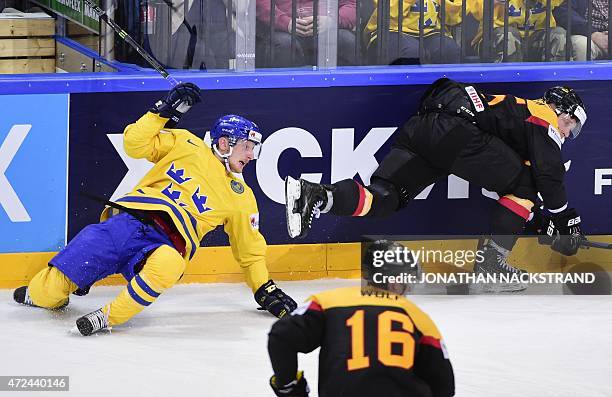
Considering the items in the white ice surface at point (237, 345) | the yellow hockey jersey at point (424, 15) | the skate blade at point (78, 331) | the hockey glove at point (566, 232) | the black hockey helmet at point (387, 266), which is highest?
the yellow hockey jersey at point (424, 15)

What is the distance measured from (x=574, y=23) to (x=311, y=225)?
1634 mm

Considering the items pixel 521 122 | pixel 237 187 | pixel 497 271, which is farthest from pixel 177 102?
pixel 497 271

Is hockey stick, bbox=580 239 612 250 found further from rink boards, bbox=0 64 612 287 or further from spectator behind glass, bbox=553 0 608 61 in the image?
spectator behind glass, bbox=553 0 608 61

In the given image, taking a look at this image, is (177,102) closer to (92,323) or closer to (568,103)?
(92,323)

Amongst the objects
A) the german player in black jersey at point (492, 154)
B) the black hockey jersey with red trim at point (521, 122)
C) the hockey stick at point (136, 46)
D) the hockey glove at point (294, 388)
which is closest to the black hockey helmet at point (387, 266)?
the hockey glove at point (294, 388)

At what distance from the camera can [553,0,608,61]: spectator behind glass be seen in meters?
6.54

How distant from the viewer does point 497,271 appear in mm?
6250

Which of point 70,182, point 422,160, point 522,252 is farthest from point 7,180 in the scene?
point 522,252

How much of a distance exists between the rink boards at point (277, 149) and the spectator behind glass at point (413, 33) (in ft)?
0.43

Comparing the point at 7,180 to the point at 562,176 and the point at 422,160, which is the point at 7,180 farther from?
the point at 562,176

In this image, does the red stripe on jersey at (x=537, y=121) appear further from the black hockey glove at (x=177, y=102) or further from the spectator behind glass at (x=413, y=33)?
the black hockey glove at (x=177, y=102)

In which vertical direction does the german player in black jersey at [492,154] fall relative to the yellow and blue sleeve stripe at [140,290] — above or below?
above

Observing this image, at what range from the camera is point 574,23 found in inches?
258

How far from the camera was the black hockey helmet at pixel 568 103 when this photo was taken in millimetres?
6141
